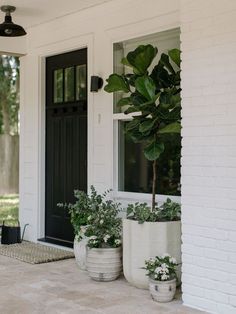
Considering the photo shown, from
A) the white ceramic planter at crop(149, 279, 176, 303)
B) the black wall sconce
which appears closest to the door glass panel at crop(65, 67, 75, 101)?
the black wall sconce

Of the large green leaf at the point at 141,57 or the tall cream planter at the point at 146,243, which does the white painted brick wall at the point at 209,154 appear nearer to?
the tall cream planter at the point at 146,243

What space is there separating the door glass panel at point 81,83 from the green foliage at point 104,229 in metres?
1.60

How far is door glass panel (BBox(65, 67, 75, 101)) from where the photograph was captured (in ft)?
19.1

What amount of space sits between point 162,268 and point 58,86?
3.03 m

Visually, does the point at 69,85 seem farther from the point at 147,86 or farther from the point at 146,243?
the point at 146,243

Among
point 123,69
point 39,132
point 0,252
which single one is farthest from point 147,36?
point 0,252

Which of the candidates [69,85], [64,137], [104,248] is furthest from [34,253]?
[69,85]

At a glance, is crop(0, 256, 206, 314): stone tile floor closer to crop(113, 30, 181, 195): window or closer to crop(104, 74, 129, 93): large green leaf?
crop(113, 30, 181, 195): window

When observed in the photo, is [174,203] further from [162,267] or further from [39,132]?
[39,132]

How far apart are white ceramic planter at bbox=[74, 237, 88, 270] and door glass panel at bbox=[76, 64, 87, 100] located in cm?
170

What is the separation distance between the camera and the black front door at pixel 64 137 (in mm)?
5684

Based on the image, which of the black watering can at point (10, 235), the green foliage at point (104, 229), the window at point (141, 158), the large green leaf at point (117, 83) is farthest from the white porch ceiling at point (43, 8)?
the black watering can at point (10, 235)

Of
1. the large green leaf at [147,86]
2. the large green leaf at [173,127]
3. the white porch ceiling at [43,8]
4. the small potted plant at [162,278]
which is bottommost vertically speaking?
the small potted plant at [162,278]

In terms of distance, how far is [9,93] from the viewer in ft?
39.9
